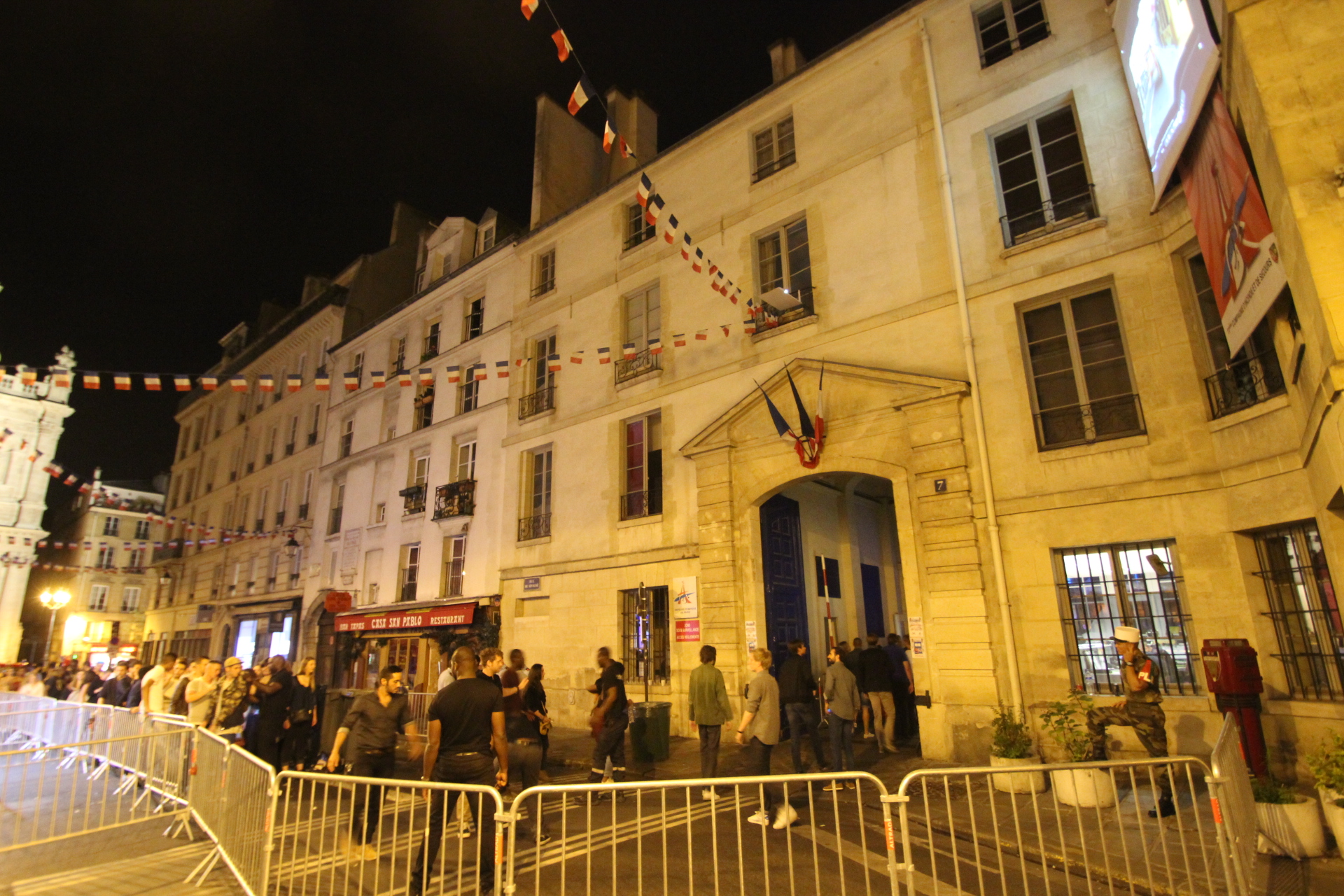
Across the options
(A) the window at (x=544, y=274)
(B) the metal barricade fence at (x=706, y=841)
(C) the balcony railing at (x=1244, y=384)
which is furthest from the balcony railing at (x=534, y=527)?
(C) the balcony railing at (x=1244, y=384)

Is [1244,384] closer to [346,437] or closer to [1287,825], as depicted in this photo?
Answer: [1287,825]

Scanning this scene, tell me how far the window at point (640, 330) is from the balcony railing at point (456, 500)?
5.36 meters

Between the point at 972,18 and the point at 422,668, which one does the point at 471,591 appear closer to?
the point at 422,668

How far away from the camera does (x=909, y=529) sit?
1006 centimetres

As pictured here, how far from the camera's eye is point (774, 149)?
45.1 feet

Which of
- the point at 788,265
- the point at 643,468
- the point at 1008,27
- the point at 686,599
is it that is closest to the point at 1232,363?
the point at 1008,27

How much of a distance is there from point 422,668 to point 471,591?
2.62 meters

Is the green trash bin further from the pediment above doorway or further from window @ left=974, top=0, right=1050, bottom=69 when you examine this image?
window @ left=974, top=0, right=1050, bottom=69

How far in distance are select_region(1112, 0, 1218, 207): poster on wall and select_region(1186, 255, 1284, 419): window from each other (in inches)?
54.4

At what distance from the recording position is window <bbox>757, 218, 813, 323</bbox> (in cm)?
1241

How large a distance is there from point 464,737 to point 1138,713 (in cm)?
593

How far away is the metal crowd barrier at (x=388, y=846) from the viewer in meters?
4.25

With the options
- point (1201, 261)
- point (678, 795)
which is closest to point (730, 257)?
point (1201, 261)

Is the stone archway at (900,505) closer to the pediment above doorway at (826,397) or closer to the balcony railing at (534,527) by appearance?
the pediment above doorway at (826,397)
